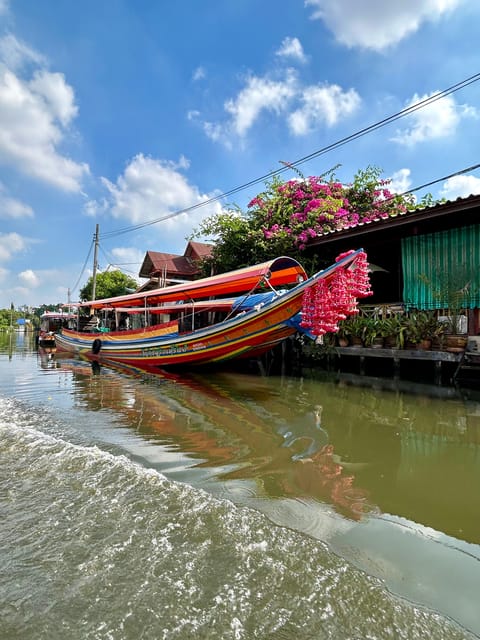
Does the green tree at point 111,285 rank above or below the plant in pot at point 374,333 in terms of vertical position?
above

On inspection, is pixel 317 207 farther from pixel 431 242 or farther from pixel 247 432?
pixel 247 432

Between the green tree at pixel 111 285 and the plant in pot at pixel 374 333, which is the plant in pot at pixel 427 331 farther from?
the green tree at pixel 111 285

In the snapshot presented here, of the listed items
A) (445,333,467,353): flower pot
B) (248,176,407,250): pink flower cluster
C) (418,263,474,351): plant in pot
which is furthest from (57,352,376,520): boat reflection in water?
(248,176,407,250): pink flower cluster

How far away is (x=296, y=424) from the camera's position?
5.28 m

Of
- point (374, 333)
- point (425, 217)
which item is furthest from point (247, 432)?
point (425, 217)

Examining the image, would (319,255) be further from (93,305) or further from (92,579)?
(92,579)

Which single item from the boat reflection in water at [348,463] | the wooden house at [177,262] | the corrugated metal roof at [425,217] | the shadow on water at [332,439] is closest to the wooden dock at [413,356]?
the shadow on water at [332,439]

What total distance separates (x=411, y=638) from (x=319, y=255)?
1143cm

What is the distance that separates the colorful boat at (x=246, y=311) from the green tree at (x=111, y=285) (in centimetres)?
2155

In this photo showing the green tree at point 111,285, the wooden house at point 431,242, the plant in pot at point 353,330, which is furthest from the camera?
the green tree at point 111,285

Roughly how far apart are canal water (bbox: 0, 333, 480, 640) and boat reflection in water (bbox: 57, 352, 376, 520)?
3cm

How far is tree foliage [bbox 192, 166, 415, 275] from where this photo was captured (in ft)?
40.4

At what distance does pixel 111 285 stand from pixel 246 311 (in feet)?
92.9

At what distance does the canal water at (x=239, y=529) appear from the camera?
170 cm
